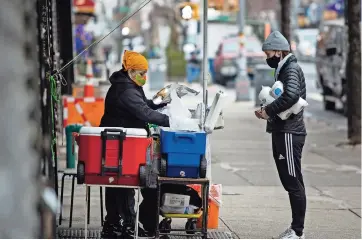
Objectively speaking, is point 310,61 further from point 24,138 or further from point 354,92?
point 24,138

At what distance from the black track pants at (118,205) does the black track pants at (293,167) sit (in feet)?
4.42

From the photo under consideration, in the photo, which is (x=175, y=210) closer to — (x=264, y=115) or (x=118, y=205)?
(x=118, y=205)

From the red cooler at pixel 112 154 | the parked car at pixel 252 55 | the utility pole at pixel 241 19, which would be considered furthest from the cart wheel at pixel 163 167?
the parked car at pixel 252 55

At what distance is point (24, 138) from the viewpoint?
2.98 meters

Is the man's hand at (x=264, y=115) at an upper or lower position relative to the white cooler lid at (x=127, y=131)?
upper

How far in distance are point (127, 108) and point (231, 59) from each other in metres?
29.6

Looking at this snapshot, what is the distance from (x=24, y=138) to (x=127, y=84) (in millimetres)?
4847

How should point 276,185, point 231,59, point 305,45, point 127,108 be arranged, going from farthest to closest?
point 305,45 < point 231,59 < point 276,185 < point 127,108

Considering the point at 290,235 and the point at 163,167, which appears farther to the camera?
the point at 290,235

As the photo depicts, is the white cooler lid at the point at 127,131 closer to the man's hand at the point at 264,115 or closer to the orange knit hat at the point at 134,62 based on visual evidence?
the orange knit hat at the point at 134,62

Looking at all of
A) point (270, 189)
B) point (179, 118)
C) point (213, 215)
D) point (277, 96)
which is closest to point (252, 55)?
point (270, 189)

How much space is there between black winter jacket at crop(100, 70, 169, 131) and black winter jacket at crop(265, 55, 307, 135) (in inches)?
40.3

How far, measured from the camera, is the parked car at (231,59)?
37062 mm

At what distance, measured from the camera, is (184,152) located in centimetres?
748
